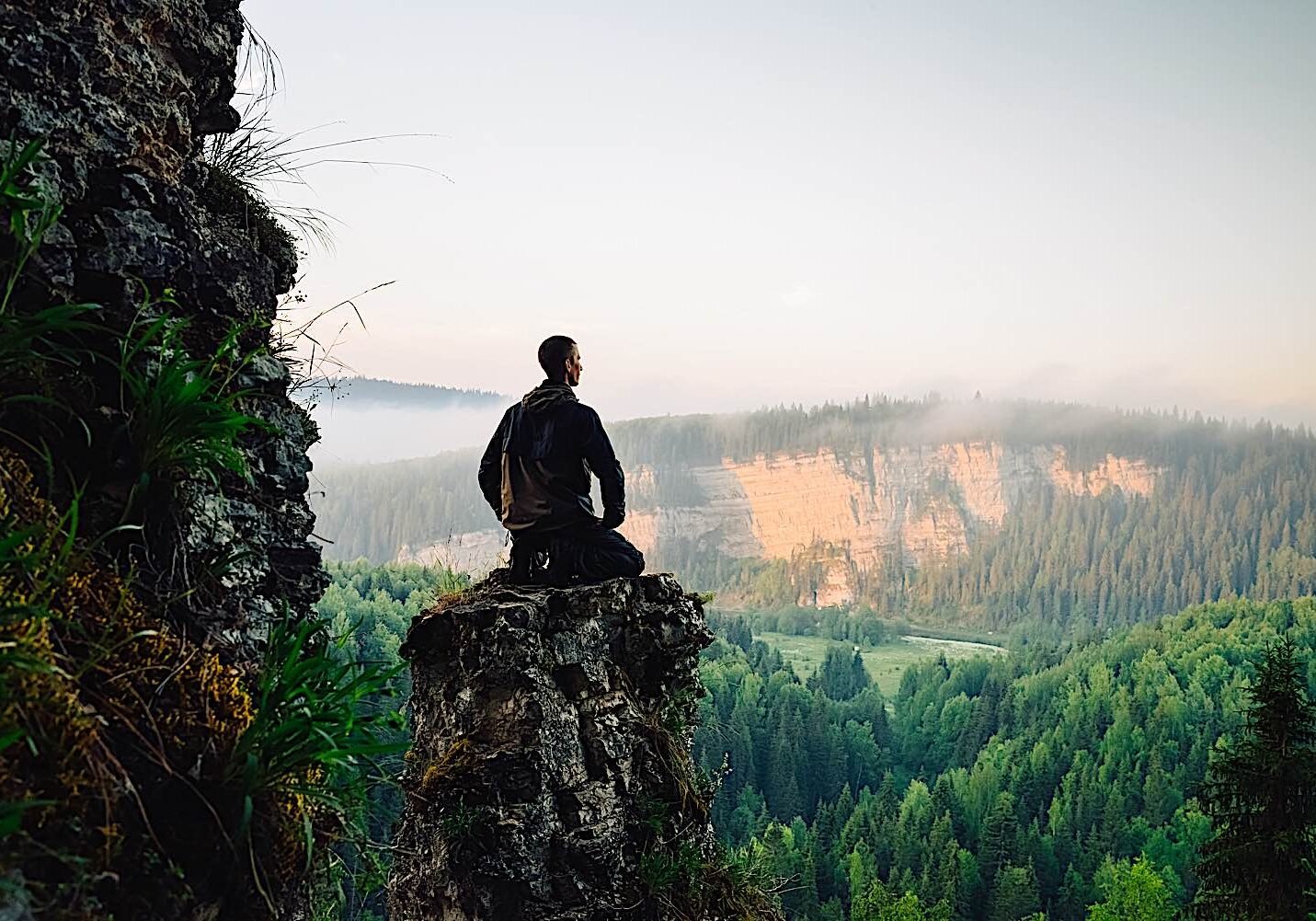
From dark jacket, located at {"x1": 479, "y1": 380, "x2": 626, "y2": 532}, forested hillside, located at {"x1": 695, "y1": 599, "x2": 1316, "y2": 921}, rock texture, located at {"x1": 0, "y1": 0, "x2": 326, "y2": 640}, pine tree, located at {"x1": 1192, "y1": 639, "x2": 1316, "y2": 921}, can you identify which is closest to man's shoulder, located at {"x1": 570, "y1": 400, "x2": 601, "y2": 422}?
dark jacket, located at {"x1": 479, "y1": 380, "x2": 626, "y2": 532}

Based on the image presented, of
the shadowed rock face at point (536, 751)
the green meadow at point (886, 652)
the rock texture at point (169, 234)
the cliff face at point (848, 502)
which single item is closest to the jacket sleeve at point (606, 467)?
the shadowed rock face at point (536, 751)

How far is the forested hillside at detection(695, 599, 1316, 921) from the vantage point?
3984 centimetres

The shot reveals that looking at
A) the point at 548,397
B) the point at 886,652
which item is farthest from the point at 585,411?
the point at 886,652

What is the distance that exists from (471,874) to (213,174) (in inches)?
150

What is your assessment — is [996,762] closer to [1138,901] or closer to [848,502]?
[1138,901]

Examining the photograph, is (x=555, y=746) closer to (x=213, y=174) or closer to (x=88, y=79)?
(x=213, y=174)

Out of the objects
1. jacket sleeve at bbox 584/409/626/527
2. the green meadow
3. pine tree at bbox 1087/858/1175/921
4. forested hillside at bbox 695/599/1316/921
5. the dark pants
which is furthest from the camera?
the green meadow

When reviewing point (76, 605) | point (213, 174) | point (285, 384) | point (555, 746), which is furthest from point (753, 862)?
point (76, 605)

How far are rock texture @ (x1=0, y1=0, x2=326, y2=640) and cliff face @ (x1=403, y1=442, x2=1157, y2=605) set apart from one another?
92389mm

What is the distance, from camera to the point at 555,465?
21.4 feet

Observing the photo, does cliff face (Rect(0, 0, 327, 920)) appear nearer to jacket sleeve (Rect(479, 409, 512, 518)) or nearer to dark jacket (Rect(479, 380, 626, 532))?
dark jacket (Rect(479, 380, 626, 532))

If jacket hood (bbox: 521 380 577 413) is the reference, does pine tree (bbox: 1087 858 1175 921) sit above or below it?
below

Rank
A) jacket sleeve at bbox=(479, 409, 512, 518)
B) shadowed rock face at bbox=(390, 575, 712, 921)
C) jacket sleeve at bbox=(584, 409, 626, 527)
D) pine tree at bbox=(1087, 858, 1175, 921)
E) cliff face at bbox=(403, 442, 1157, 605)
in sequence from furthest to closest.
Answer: cliff face at bbox=(403, 442, 1157, 605) < pine tree at bbox=(1087, 858, 1175, 921) < jacket sleeve at bbox=(479, 409, 512, 518) < jacket sleeve at bbox=(584, 409, 626, 527) < shadowed rock face at bbox=(390, 575, 712, 921)

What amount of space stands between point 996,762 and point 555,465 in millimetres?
52023
